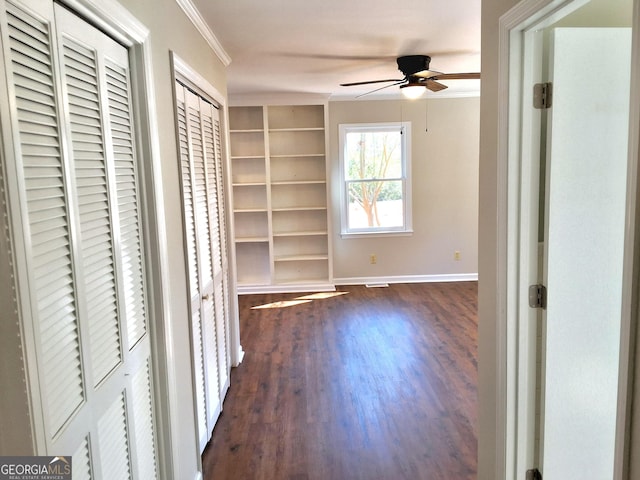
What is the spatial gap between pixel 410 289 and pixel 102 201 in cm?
506

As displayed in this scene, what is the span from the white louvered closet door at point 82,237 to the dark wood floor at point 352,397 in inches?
40.5

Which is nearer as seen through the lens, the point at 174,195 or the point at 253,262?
the point at 174,195

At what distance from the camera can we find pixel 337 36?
303 cm

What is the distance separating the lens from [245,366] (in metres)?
3.82

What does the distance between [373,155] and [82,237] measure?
5.16m

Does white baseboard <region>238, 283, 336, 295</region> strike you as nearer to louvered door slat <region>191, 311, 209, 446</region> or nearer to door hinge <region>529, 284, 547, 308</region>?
louvered door slat <region>191, 311, 209, 446</region>

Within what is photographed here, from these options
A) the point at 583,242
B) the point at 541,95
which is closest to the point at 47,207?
the point at 541,95

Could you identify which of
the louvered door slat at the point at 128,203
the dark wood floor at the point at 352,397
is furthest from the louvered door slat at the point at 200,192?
the dark wood floor at the point at 352,397

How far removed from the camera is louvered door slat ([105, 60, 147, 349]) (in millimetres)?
1573

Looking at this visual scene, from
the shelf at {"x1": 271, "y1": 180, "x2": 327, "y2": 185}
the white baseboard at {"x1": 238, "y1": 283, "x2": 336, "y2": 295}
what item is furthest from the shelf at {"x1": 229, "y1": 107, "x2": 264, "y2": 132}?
the white baseboard at {"x1": 238, "y1": 283, "x2": 336, "y2": 295}

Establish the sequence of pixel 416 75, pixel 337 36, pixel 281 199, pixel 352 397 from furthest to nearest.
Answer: pixel 281 199 → pixel 416 75 → pixel 352 397 → pixel 337 36

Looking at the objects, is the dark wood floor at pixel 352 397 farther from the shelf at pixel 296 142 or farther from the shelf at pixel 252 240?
the shelf at pixel 296 142

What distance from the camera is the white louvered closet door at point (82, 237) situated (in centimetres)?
104

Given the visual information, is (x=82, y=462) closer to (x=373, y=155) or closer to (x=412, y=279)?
(x=373, y=155)
